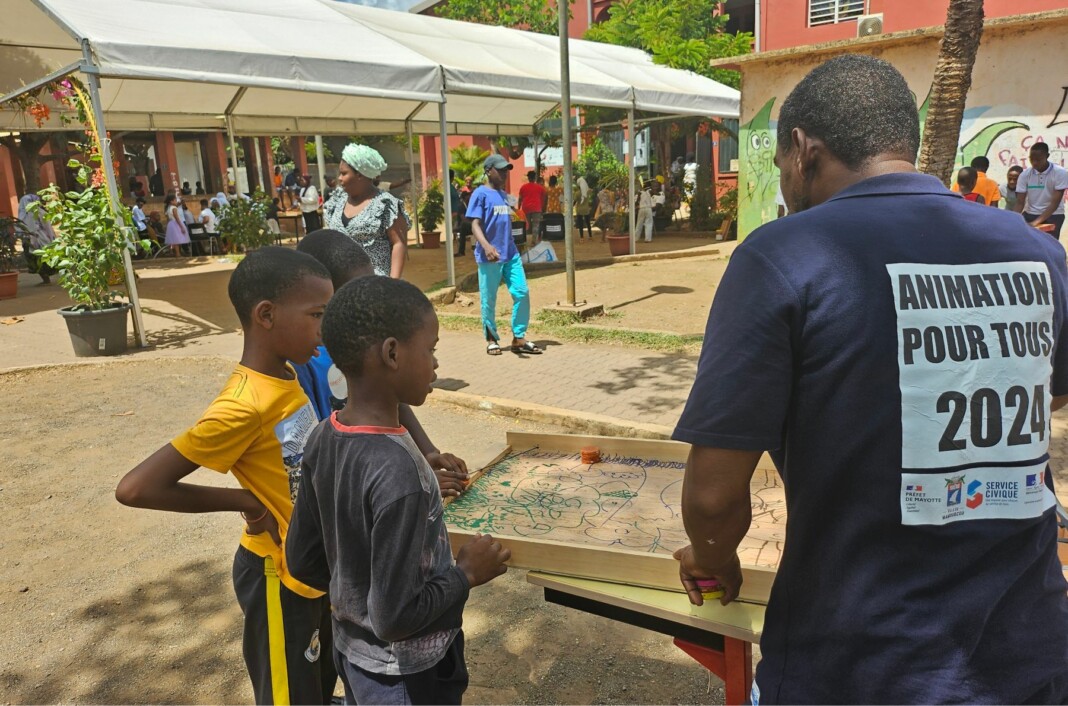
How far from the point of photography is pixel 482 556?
166 centimetres

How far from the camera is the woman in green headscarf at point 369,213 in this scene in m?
4.95

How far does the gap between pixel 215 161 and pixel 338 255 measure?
2415cm

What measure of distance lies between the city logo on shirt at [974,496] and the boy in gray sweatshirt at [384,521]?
934 millimetres

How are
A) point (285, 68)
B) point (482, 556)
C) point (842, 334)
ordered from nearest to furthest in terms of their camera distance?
point (842, 334), point (482, 556), point (285, 68)

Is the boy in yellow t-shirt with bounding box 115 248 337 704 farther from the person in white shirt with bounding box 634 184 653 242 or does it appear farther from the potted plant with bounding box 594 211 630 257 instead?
the person in white shirt with bounding box 634 184 653 242

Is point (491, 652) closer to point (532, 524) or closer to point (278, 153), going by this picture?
point (532, 524)

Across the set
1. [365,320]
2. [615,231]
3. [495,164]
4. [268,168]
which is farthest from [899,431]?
[268,168]

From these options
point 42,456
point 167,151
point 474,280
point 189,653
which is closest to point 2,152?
point 167,151

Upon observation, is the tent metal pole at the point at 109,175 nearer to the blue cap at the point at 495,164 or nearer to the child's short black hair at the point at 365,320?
the blue cap at the point at 495,164

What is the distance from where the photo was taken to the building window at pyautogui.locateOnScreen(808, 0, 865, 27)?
54.4 ft

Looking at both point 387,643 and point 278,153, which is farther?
point 278,153

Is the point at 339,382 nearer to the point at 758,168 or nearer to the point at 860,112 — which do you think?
the point at 860,112

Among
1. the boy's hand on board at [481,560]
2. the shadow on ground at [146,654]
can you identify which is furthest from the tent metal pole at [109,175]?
the boy's hand on board at [481,560]

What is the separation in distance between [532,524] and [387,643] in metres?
0.61
